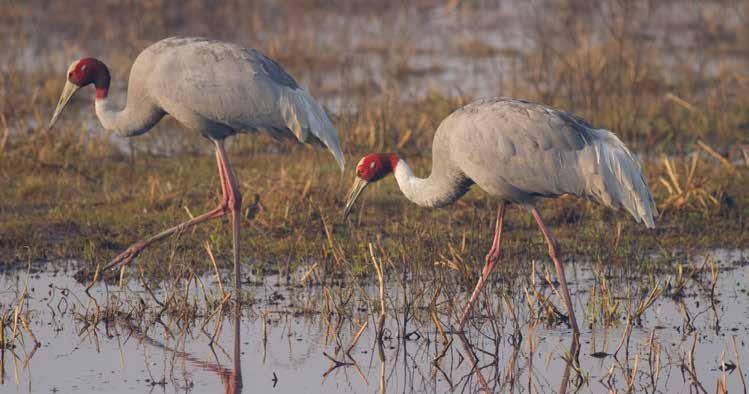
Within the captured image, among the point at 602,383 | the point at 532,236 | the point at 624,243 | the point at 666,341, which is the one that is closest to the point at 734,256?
the point at 624,243

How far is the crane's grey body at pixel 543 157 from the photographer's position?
662 centimetres

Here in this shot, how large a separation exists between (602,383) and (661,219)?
3055 millimetres

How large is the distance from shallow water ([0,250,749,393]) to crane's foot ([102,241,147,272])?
16 cm

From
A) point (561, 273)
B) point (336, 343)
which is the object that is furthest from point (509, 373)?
point (561, 273)

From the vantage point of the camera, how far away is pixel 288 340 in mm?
6379

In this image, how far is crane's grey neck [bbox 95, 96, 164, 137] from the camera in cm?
793

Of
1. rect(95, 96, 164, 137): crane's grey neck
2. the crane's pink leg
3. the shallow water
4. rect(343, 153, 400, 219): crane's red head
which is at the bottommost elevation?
the shallow water

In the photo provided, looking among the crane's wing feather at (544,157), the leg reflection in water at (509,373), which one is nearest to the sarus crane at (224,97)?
the crane's wing feather at (544,157)

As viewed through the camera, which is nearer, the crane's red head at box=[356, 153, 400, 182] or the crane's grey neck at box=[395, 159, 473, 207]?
the crane's grey neck at box=[395, 159, 473, 207]

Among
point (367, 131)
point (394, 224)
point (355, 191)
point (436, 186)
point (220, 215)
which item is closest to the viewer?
point (436, 186)

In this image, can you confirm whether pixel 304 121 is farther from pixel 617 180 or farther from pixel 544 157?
pixel 617 180

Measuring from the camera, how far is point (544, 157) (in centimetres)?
667

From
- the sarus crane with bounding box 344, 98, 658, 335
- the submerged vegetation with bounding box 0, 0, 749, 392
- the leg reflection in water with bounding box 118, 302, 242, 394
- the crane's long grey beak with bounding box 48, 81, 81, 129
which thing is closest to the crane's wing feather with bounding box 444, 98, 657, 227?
the sarus crane with bounding box 344, 98, 658, 335

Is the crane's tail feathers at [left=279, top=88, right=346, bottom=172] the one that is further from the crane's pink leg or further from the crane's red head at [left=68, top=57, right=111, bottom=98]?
the crane's red head at [left=68, top=57, right=111, bottom=98]
